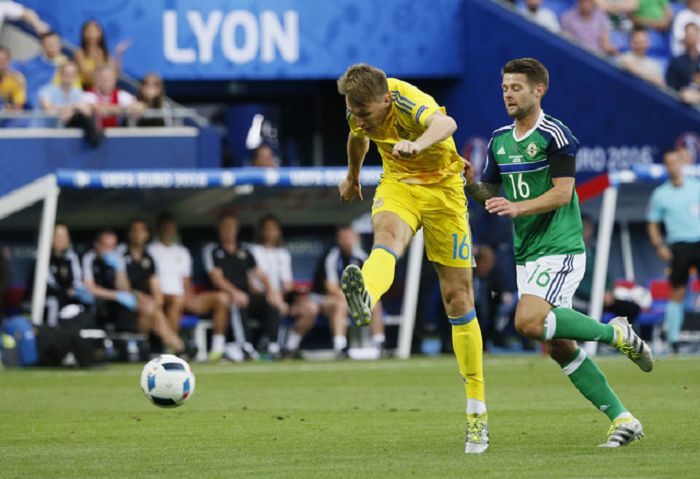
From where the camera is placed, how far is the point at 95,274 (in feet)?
54.6

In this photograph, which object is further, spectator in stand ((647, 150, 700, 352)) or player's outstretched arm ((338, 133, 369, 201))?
spectator in stand ((647, 150, 700, 352))

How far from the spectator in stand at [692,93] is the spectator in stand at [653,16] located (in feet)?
7.68

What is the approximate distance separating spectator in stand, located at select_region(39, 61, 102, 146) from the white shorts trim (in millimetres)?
10798

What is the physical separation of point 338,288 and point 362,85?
34.4ft

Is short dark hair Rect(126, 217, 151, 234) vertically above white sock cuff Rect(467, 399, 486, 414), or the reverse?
white sock cuff Rect(467, 399, 486, 414)

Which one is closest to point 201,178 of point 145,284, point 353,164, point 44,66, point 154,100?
point 145,284

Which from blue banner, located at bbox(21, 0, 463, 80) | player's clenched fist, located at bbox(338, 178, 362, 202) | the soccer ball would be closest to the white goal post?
blue banner, located at bbox(21, 0, 463, 80)

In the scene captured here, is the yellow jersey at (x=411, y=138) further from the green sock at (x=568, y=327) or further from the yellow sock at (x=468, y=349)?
the green sock at (x=568, y=327)

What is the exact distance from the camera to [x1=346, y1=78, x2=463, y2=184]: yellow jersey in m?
7.39

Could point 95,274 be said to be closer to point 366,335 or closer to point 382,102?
point 366,335

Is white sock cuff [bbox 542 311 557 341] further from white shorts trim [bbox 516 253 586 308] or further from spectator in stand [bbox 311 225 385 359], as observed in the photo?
spectator in stand [bbox 311 225 385 359]

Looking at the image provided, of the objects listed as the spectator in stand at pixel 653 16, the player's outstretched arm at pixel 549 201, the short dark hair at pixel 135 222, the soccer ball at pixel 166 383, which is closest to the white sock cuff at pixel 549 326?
the player's outstretched arm at pixel 549 201

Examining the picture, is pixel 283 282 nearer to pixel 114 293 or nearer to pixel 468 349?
pixel 114 293

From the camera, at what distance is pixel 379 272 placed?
6.92 metres
